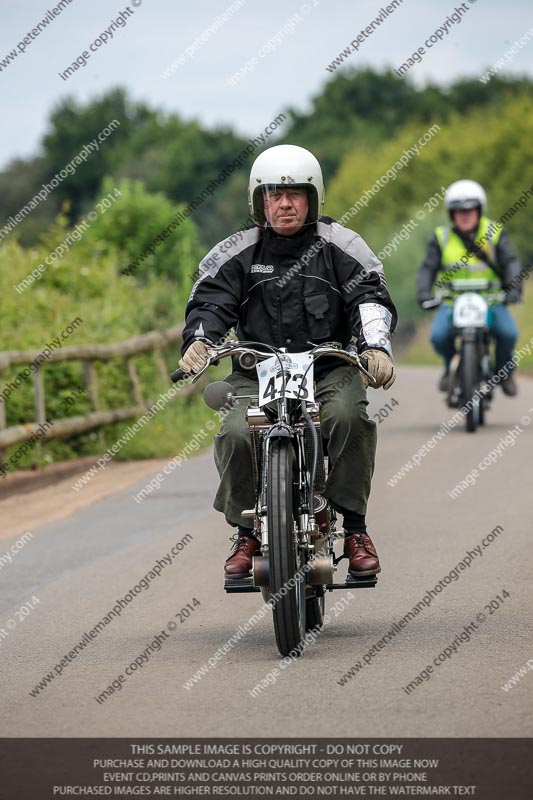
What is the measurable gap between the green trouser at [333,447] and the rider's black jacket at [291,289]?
185 mm

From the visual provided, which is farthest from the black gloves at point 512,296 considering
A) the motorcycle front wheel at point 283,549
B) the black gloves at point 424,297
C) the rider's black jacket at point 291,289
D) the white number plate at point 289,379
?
the motorcycle front wheel at point 283,549

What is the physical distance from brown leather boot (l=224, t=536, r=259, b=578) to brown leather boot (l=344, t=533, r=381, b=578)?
1.40 ft

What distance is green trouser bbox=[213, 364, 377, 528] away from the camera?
6.54 meters

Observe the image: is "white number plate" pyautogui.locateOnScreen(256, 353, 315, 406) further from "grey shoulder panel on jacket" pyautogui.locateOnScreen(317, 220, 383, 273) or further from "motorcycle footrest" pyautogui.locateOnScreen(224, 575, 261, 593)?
"motorcycle footrest" pyautogui.locateOnScreen(224, 575, 261, 593)

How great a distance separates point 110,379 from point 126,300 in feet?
11.2

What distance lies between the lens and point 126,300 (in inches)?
782

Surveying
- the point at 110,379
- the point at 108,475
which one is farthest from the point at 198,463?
the point at 110,379

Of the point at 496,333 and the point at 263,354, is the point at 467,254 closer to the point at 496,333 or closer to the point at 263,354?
the point at 496,333

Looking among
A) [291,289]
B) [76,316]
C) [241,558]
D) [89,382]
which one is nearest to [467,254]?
[89,382]

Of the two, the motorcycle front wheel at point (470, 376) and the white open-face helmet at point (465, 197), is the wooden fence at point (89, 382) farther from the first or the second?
the white open-face helmet at point (465, 197)

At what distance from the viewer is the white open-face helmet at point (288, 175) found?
6.71 meters

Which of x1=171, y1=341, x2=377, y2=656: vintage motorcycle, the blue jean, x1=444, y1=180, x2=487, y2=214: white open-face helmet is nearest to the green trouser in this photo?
x1=171, y1=341, x2=377, y2=656: vintage motorcycle
